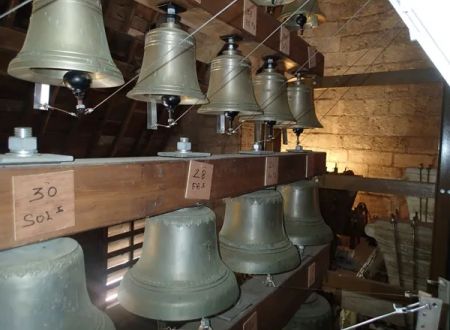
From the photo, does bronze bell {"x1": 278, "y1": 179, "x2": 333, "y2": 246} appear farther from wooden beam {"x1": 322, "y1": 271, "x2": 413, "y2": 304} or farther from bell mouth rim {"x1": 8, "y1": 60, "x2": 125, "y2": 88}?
bell mouth rim {"x1": 8, "y1": 60, "x2": 125, "y2": 88}

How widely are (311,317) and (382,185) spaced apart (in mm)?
917

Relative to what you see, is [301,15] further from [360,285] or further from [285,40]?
[360,285]

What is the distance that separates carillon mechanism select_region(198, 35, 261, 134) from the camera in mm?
1188

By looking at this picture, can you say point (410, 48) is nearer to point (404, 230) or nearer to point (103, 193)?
point (404, 230)

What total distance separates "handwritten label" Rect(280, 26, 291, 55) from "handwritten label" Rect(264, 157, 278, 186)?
0.44 meters

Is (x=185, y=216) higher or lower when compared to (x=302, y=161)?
lower

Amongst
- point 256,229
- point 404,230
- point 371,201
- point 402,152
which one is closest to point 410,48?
point 402,152

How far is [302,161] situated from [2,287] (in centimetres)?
129

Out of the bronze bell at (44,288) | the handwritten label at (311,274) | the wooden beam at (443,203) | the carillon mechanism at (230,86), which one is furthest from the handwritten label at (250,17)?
the handwritten label at (311,274)

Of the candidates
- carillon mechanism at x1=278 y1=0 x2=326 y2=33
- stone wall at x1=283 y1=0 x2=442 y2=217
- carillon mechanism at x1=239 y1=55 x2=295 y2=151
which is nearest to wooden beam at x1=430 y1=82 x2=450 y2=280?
carillon mechanism at x1=278 y1=0 x2=326 y2=33

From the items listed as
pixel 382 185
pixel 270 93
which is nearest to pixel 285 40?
pixel 270 93

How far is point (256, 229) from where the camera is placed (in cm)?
128

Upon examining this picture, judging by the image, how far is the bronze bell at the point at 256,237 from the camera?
3.91 feet

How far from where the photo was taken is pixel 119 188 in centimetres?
78
